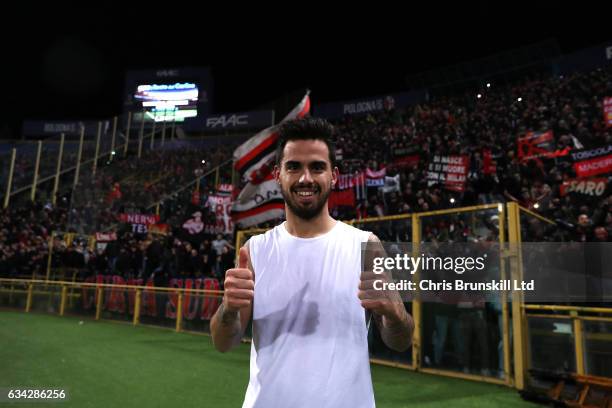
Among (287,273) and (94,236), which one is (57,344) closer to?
(287,273)

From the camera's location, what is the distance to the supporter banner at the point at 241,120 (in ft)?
142

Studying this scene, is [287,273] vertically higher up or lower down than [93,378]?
higher up

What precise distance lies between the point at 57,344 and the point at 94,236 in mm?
11451

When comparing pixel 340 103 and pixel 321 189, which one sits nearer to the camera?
pixel 321 189

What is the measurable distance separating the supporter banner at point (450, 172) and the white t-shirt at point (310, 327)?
10476 mm

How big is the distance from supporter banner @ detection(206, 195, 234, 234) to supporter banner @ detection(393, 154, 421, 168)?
618 cm

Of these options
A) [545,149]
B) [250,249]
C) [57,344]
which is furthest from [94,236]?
[250,249]

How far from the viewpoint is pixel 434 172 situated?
479 inches

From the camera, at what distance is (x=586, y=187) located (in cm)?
957

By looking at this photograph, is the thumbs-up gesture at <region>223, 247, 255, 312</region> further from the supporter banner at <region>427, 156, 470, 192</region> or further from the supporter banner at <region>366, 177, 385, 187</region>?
the supporter banner at <region>366, 177, 385, 187</region>

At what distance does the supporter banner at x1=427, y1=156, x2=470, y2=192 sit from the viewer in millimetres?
12047

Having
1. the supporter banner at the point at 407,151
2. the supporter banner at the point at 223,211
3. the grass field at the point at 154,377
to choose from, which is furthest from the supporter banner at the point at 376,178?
the grass field at the point at 154,377

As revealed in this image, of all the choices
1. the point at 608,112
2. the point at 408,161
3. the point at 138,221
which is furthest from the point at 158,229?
the point at 608,112

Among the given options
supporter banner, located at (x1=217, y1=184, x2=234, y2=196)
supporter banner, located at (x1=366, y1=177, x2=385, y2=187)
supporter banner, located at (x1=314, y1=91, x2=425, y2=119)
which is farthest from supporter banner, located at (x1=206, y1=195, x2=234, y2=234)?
supporter banner, located at (x1=314, y1=91, x2=425, y2=119)
